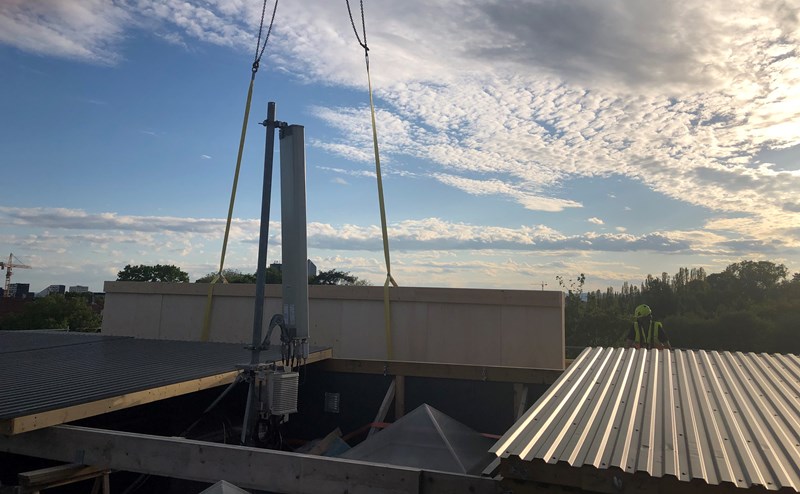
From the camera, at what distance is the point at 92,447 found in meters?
5.18

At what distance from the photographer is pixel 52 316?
46094 mm

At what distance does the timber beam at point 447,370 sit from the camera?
28.3 feet

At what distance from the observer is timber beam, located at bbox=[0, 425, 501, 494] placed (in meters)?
4.22

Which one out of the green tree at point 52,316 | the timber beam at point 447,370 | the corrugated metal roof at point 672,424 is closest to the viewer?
the corrugated metal roof at point 672,424

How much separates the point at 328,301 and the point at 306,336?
14.0ft

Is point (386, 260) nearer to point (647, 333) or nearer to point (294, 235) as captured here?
point (294, 235)

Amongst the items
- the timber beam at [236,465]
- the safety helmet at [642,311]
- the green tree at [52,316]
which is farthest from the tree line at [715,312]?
the green tree at [52,316]

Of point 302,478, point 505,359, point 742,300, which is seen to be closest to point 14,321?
point 505,359

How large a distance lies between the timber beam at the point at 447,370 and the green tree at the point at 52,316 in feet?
141

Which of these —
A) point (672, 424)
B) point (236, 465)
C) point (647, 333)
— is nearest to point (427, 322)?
point (647, 333)

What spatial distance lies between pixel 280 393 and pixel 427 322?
5.17 m

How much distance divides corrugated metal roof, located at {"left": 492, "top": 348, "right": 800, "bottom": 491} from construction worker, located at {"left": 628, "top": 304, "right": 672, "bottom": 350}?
5250mm

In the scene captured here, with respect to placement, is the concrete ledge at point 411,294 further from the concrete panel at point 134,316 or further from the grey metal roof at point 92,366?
the grey metal roof at point 92,366

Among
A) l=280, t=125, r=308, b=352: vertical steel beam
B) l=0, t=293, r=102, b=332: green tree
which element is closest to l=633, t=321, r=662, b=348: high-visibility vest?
l=280, t=125, r=308, b=352: vertical steel beam
